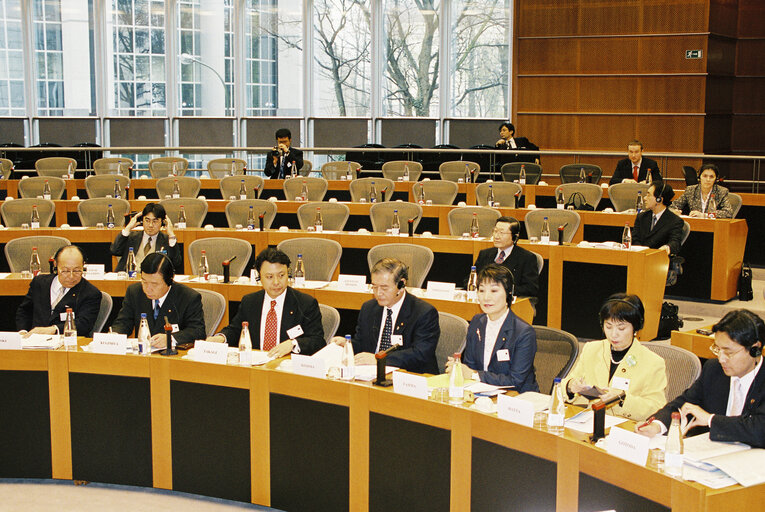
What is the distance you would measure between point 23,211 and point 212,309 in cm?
387

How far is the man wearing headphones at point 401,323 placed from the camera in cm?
424

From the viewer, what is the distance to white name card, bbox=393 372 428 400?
11.0 feet

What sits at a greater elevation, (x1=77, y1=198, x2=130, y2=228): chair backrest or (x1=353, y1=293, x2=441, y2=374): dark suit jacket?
(x1=77, y1=198, x2=130, y2=228): chair backrest

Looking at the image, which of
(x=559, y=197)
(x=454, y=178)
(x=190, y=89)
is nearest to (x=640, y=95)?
(x=454, y=178)

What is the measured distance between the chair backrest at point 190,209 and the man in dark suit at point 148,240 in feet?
3.37

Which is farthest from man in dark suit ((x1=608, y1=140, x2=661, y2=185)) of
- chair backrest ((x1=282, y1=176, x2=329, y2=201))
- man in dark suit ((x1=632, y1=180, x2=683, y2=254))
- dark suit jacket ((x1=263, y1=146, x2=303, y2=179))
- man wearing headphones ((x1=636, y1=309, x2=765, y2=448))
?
man wearing headphones ((x1=636, y1=309, x2=765, y2=448))

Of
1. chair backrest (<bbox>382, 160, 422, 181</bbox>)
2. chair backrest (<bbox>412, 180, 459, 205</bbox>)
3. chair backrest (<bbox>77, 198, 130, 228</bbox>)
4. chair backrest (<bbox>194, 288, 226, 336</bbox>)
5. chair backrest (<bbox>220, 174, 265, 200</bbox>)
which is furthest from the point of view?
chair backrest (<bbox>382, 160, 422, 181</bbox>)

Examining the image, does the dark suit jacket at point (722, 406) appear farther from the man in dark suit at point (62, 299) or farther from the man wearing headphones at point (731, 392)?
the man in dark suit at point (62, 299)

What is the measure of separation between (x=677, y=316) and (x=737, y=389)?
3.51 metres

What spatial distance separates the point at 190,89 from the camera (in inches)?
587

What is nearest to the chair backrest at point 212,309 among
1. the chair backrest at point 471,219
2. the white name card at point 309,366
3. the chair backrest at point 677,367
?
the white name card at point 309,366

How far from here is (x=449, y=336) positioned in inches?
169

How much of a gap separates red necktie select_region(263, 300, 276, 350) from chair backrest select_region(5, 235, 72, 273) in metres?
2.31

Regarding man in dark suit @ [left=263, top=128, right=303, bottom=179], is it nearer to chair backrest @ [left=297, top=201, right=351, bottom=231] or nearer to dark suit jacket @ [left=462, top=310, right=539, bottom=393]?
chair backrest @ [left=297, top=201, right=351, bottom=231]
